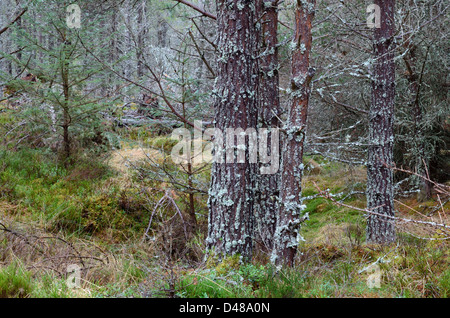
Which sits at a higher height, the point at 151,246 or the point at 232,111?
the point at 232,111

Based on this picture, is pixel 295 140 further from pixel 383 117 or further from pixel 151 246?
pixel 151 246

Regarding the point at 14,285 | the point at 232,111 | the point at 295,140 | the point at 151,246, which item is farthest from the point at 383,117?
the point at 14,285

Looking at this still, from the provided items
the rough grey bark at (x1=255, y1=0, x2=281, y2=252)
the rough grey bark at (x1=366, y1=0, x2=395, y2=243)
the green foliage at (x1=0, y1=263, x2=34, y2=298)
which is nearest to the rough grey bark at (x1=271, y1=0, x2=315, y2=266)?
the rough grey bark at (x1=255, y1=0, x2=281, y2=252)

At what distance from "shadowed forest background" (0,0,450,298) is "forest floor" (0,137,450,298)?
1.2 inches

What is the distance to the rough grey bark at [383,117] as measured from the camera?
5.82 m

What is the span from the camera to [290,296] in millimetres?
2645

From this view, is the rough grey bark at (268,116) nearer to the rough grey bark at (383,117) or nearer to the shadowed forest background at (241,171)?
the shadowed forest background at (241,171)

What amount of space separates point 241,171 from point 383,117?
3.20 m

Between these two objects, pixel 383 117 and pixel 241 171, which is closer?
pixel 241 171

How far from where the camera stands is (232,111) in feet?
13.3

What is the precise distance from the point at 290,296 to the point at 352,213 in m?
6.40

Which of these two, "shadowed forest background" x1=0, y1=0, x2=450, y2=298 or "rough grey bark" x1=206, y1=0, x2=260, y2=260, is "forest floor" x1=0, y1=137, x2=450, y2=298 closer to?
"shadowed forest background" x1=0, y1=0, x2=450, y2=298
